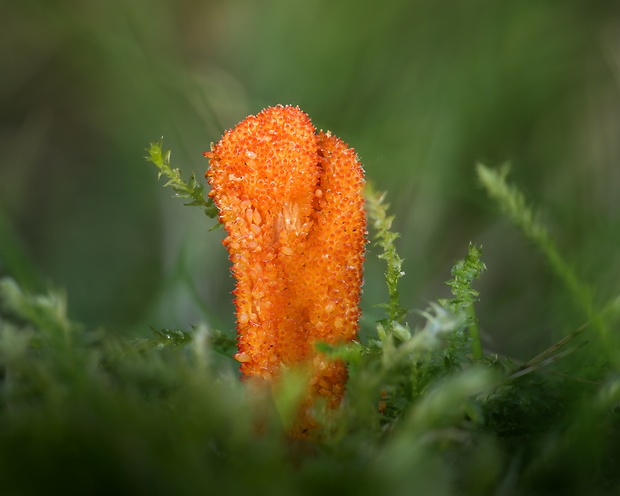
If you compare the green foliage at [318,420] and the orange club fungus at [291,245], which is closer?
the green foliage at [318,420]

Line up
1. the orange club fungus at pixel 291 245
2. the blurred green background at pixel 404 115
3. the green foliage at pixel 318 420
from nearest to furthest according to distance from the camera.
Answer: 1. the green foliage at pixel 318 420
2. the orange club fungus at pixel 291 245
3. the blurred green background at pixel 404 115

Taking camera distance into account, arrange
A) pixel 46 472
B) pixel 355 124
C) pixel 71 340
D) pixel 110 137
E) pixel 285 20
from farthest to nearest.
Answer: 1. pixel 110 137
2. pixel 285 20
3. pixel 355 124
4. pixel 71 340
5. pixel 46 472

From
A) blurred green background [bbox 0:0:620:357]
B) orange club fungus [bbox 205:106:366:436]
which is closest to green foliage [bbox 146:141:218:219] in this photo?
orange club fungus [bbox 205:106:366:436]

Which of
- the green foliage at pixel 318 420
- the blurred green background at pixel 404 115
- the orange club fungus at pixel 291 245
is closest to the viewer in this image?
the green foliage at pixel 318 420

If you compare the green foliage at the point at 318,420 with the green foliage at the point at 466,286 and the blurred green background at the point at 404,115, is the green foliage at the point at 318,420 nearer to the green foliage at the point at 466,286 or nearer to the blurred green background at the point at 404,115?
the green foliage at the point at 466,286

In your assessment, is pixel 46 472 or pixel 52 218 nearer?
pixel 46 472

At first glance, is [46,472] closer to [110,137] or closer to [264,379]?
[264,379]

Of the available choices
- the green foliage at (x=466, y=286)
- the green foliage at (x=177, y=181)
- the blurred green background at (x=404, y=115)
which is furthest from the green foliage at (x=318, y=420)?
the blurred green background at (x=404, y=115)

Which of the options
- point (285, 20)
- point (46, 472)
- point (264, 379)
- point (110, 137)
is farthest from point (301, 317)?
point (110, 137)
